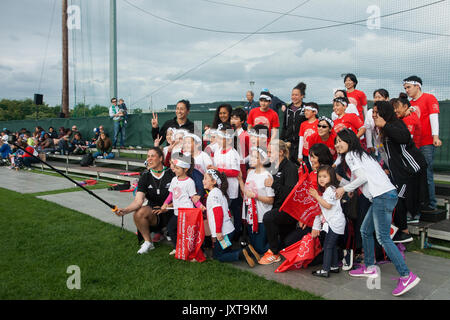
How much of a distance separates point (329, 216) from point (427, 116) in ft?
8.28

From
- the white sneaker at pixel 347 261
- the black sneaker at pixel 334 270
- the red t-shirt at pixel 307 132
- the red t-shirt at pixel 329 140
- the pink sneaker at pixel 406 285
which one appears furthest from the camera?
the red t-shirt at pixel 307 132

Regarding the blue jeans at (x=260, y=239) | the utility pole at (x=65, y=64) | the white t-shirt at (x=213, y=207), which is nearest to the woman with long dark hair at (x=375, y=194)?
the blue jeans at (x=260, y=239)

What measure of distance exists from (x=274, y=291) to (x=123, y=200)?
548 centimetres

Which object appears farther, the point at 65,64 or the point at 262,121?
the point at 65,64

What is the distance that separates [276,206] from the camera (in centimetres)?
466

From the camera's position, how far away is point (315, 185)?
430cm

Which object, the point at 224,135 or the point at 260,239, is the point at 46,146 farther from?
the point at 260,239

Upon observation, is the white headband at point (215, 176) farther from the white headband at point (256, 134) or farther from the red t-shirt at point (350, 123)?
the red t-shirt at point (350, 123)

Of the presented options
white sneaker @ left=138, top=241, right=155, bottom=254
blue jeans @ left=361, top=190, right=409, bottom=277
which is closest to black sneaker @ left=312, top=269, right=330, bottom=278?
blue jeans @ left=361, top=190, right=409, bottom=277

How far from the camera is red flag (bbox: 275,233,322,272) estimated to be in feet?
13.6

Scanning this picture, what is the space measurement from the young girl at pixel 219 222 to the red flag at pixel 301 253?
438mm

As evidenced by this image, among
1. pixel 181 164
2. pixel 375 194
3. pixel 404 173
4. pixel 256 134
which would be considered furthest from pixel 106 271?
pixel 404 173

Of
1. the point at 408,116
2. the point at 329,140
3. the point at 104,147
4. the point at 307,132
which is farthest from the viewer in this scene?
the point at 104,147

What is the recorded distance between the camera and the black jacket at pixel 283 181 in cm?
458
